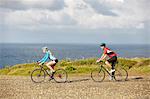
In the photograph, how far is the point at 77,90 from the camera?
71.4 feet

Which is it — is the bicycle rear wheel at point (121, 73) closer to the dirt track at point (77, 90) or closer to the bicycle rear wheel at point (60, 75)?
the dirt track at point (77, 90)

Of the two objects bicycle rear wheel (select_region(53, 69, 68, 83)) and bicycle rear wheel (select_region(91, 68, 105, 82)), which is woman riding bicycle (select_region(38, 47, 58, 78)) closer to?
bicycle rear wheel (select_region(53, 69, 68, 83))

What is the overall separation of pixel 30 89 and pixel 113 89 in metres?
5.27

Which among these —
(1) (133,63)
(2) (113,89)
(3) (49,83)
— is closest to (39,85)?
(3) (49,83)

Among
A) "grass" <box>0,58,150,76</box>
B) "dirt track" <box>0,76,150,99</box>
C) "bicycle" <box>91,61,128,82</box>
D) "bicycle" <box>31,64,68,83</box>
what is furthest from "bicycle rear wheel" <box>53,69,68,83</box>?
"grass" <box>0,58,150,76</box>

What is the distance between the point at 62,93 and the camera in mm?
20625

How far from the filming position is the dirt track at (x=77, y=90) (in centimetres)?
1961

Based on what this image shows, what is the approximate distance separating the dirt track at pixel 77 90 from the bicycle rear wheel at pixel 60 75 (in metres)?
0.58

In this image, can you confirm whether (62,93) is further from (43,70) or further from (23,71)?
(23,71)

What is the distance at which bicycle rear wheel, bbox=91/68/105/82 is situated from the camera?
25.8m

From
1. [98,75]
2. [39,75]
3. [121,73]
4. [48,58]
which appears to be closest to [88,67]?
[121,73]

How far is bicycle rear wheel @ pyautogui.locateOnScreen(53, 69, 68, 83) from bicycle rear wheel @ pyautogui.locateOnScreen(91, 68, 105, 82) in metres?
2.09

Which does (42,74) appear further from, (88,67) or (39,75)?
(88,67)

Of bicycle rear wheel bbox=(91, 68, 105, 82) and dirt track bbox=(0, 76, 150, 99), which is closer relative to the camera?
dirt track bbox=(0, 76, 150, 99)
